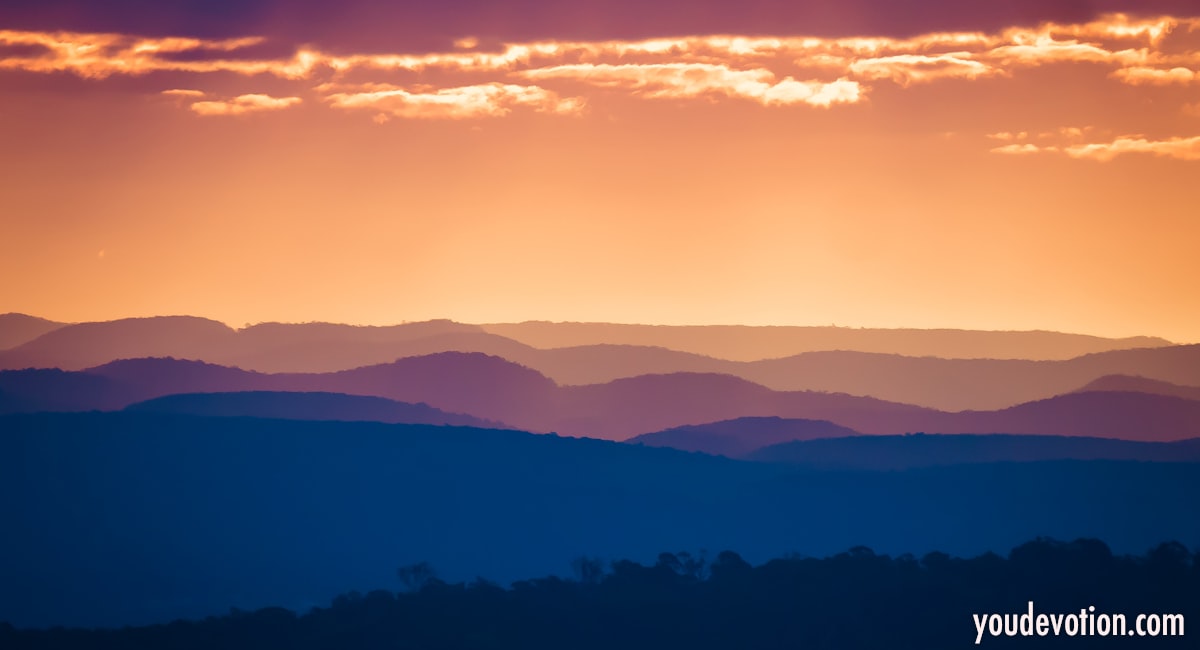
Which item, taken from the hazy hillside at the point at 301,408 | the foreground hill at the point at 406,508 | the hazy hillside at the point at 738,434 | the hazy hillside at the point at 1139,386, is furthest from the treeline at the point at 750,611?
the hazy hillside at the point at 1139,386

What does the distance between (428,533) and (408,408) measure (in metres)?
33.1

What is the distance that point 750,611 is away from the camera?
9675cm

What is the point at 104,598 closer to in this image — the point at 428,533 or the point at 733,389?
the point at 428,533

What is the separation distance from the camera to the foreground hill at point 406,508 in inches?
4309

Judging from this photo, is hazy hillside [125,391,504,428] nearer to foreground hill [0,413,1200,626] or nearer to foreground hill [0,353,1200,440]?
foreground hill [0,353,1200,440]

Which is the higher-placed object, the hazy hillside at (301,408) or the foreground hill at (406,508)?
the hazy hillside at (301,408)

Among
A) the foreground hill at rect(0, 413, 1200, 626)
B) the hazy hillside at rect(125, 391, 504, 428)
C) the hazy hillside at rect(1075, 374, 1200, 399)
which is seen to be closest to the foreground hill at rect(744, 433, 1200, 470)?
the foreground hill at rect(0, 413, 1200, 626)

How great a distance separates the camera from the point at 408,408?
15512cm

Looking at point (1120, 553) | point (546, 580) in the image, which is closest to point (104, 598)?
point (546, 580)

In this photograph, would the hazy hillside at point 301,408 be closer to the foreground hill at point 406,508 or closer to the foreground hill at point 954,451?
the foreground hill at point 406,508

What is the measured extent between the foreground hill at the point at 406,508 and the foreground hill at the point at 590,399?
→ 20.8 feet

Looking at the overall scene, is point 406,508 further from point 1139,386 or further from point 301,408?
point 1139,386

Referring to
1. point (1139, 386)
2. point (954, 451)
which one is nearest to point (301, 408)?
point (954, 451)

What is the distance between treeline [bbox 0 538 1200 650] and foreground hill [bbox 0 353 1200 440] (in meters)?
43.1
